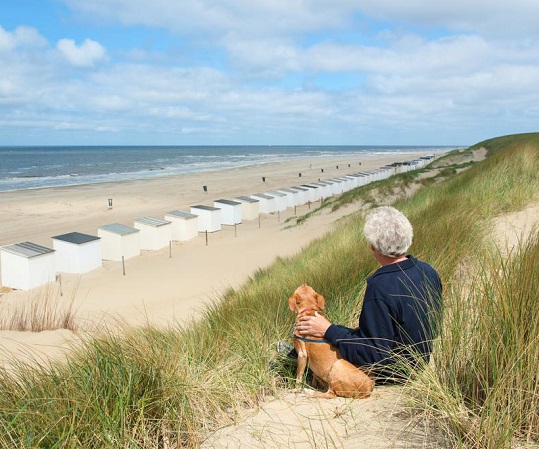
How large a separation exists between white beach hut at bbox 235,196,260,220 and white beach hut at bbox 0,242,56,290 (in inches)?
516

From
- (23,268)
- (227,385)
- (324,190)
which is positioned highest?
(227,385)

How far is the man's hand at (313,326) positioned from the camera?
3.24 meters

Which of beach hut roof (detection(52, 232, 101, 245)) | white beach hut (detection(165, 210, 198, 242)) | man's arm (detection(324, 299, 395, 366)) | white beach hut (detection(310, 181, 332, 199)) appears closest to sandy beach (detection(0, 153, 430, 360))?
white beach hut (detection(165, 210, 198, 242))

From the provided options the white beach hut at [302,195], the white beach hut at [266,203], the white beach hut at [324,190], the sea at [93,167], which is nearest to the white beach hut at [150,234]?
the white beach hut at [266,203]

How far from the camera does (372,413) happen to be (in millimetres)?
2869

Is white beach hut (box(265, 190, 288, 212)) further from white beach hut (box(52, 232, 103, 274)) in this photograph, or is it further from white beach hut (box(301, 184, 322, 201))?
white beach hut (box(52, 232, 103, 274))

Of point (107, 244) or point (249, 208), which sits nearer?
point (107, 244)

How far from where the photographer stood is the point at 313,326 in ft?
10.7

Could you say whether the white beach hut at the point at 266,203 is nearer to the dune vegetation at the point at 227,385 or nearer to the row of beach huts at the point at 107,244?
the row of beach huts at the point at 107,244

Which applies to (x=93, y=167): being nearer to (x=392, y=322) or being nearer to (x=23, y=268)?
(x=23, y=268)

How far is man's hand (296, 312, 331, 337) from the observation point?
324cm

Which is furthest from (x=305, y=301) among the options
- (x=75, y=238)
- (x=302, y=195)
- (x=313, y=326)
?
(x=302, y=195)

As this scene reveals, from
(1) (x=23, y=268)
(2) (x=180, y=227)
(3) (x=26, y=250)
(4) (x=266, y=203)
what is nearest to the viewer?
(1) (x=23, y=268)

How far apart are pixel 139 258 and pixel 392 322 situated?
1421 centimetres
